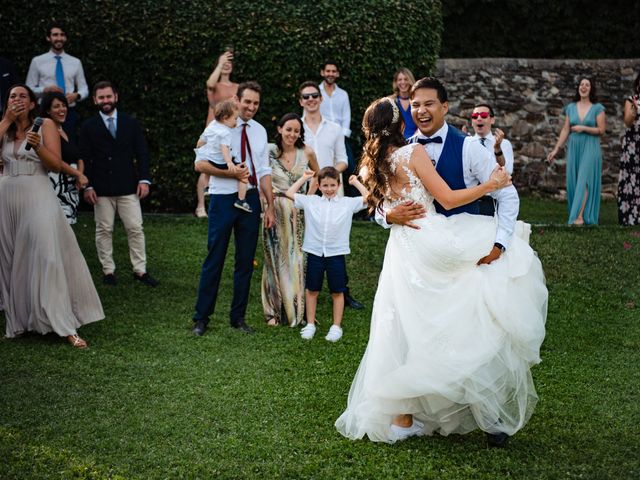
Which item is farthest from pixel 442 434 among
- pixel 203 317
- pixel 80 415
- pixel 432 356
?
pixel 203 317

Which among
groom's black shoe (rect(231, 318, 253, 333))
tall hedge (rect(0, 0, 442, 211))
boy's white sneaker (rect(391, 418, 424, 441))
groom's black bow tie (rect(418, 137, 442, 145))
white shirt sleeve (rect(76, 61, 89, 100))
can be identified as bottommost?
groom's black shoe (rect(231, 318, 253, 333))

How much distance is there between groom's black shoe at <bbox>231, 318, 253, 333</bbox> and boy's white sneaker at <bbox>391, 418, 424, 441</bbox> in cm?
294

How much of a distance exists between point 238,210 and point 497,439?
3551mm

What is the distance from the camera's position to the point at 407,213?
18.0 ft

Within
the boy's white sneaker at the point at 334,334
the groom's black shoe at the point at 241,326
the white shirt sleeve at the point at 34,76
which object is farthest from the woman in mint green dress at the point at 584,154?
the white shirt sleeve at the point at 34,76

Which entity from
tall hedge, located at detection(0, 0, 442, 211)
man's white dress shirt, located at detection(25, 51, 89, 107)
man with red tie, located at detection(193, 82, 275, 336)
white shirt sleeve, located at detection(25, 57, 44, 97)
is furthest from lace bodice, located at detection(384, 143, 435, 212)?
white shirt sleeve, located at detection(25, 57, 44, 97)

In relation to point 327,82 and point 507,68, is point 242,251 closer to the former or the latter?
point 327,82

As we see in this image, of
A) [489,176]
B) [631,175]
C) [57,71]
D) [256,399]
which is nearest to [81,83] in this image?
[57,71]

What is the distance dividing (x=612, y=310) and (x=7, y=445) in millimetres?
6006

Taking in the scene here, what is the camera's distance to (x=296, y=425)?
5934mm

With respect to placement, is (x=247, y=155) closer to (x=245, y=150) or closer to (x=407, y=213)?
(x=245, y=150)

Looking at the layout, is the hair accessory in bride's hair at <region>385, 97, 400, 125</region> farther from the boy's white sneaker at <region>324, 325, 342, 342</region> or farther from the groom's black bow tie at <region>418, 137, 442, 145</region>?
the boy's white sneaker at <region>324, 325, 342, 342</region>

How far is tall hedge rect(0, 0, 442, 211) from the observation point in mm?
12906

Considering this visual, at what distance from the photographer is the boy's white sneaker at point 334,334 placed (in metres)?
8.08
